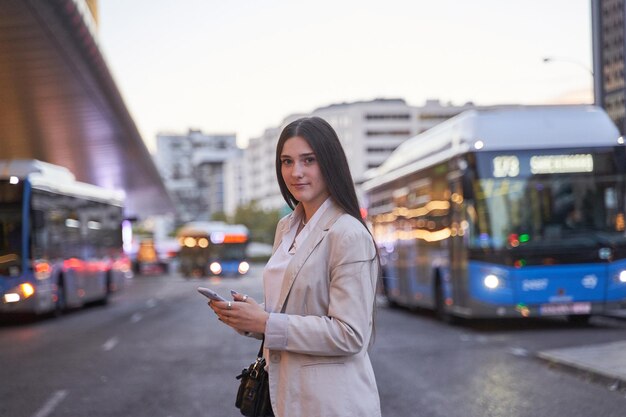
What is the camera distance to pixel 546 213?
16.4 m

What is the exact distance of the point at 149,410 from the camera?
31.0 feet

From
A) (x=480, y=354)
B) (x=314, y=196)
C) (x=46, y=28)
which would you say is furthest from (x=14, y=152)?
(x=314, y=196)

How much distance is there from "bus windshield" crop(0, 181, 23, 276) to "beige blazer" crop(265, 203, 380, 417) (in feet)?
61.1

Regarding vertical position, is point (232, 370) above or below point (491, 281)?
below

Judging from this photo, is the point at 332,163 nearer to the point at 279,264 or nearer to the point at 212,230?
the point at 279,264

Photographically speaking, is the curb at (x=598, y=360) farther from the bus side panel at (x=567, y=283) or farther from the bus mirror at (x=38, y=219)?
the bus mirror at (x=38, y=219)

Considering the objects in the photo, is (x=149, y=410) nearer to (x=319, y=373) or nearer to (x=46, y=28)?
(x=319, y=373)

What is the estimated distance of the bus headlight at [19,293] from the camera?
2073 cm

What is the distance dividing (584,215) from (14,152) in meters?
39.0

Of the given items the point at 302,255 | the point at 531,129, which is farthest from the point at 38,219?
the point at 302,255

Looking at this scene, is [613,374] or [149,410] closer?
[149,410]

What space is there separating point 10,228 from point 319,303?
19170 mm

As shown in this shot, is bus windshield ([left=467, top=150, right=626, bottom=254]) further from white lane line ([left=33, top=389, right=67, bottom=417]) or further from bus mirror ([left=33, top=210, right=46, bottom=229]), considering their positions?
bus mirror ([left=33, top=210, right=46, bottom=229])

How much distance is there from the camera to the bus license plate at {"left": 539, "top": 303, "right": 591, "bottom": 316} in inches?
640
